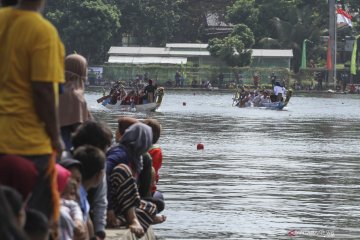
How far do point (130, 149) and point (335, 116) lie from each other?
141ft

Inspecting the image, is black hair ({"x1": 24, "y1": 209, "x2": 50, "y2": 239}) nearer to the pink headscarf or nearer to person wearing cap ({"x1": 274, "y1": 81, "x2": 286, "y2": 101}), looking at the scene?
the pink headscarf

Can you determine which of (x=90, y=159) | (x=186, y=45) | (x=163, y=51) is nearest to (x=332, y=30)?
(x=186, y=45)

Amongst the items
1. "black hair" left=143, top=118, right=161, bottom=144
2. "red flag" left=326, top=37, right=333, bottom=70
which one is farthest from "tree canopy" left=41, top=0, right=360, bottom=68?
"black hair" left=143, top=118, right=161, bottom=144

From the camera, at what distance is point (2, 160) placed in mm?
7047

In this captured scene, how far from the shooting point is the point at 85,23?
106 meters

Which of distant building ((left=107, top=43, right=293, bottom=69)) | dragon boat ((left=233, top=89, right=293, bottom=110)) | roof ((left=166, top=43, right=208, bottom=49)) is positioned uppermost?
roof ((left=166, top=43, right=208, bottom=49))

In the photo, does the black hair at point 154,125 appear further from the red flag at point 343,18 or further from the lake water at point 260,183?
the red flag at point 343,18

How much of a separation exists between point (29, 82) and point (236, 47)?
95.3 metres

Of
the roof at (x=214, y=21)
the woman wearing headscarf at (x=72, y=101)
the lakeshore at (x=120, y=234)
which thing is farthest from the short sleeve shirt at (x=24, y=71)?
the roof at (x=214, y=21)

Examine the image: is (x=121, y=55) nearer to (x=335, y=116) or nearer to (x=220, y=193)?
(x=335, y=116)

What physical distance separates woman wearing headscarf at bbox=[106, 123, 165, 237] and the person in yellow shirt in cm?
285

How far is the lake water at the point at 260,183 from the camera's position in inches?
554

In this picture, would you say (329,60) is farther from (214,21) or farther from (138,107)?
(138,107)

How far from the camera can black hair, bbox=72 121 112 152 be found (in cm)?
924
